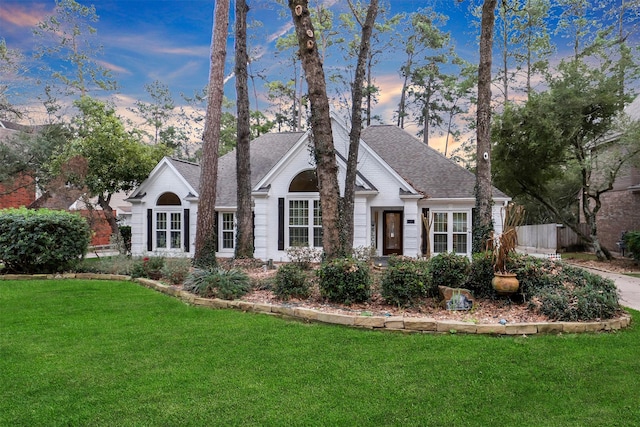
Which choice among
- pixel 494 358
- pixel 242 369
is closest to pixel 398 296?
pixel 494 358

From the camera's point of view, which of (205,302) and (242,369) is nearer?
(242,369)

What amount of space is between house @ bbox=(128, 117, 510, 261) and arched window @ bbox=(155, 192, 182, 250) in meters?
0.04

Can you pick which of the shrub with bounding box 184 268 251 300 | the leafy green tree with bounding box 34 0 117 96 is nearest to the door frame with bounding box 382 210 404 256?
the shrub with bounding box 184 268 251 300

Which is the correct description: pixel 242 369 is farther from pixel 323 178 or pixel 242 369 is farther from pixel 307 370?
pixel 323 178

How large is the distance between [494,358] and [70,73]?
3121 cm

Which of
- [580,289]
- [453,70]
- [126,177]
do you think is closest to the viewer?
[580,289]

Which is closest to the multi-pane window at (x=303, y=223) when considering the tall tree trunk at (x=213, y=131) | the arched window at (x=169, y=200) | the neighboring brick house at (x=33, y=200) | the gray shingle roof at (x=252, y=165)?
the gray shingle roof at (x=252, y=165)

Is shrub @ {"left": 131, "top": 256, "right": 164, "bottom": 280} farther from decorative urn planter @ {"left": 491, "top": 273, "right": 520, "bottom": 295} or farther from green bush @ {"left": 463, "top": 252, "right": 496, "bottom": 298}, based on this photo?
decorative urn planter @ {"left": 491, "top": 273, "right": 520, "bottom": 295}

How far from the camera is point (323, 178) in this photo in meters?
8.01

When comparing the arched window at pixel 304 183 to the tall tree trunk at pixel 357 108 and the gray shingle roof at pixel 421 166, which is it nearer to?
the tall tree trunk at pixel 357 108

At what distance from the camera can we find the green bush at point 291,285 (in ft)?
23.6

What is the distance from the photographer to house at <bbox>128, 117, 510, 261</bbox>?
1442 centimetres

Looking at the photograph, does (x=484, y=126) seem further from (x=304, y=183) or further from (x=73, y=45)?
(x=73, y=45)

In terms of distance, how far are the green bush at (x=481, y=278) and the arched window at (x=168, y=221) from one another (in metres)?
12.9
